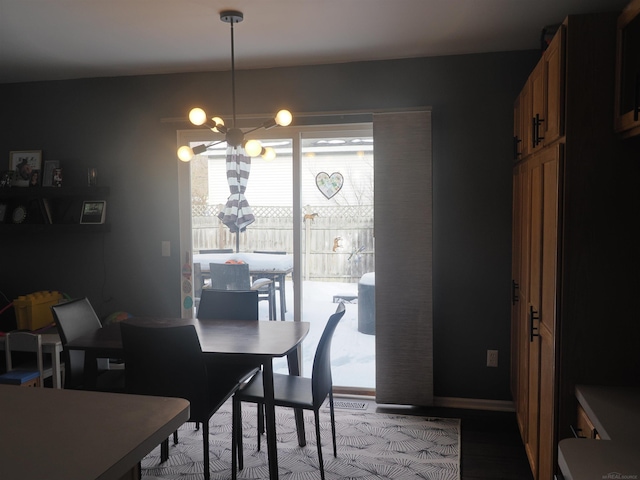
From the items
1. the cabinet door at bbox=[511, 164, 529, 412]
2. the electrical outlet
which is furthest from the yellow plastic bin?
the cabinet door at bbox=[511, 164, 529, 412]

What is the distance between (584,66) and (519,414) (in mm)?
2064

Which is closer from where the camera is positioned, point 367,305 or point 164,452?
point 164,452

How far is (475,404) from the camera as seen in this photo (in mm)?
3662

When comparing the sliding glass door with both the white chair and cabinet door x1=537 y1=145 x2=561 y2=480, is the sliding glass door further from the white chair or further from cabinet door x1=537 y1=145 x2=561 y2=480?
cabinet door x1=537 y1=145 x2=561 y2=480

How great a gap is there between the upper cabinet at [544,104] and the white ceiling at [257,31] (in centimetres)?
49

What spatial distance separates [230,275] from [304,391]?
58.5 inches

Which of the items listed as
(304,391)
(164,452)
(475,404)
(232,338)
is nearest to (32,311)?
(164,452)

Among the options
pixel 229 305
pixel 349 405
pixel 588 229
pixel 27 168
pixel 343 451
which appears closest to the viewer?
pixel 588 229

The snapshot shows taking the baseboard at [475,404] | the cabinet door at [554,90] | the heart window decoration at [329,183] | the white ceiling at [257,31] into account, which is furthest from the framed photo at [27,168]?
the cabinet door at [554,90]

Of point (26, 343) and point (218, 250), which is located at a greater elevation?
point (218, 250)

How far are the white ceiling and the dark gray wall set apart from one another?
17 cm

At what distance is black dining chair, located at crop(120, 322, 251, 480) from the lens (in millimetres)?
2445

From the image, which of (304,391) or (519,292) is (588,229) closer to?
(519,292)

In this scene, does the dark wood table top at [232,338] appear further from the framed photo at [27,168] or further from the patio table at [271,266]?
the framed photo at [27,168]
